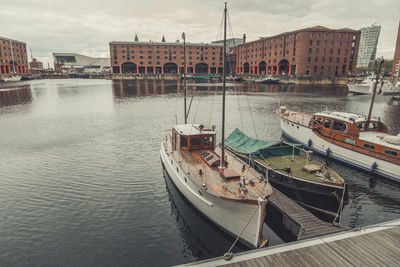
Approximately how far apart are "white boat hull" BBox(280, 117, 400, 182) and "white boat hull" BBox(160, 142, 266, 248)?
15317mm

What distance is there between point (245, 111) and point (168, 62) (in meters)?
126

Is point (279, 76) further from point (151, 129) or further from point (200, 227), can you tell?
point (200, 227)

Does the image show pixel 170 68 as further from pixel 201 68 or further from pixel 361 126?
pixel 361 126

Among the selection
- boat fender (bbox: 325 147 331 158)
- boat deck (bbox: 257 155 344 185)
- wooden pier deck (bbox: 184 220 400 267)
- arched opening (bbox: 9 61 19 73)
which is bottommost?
boat fender (bbox: 325 147 331 158)

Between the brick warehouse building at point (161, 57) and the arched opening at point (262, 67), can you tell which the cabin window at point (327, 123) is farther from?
the brick warehouse building at point (161, 57)

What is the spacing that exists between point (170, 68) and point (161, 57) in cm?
1434

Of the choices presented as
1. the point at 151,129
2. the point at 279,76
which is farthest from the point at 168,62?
the point at 151,129

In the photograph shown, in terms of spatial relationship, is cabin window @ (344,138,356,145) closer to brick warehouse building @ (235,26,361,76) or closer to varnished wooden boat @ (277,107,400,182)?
varnished wooden boat @ (277,107,400,182)

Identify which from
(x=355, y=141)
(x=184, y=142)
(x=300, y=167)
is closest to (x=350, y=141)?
(x=355, y=141)

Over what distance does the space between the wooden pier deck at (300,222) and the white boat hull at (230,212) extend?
2483 mm

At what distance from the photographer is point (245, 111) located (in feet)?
173

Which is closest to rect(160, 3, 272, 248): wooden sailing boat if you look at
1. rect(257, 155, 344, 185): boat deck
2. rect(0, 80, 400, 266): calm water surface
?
rect(0, 80, 400, 266): calm water surface

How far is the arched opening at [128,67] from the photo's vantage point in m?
166

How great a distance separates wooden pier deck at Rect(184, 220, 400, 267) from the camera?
9.34 metres
